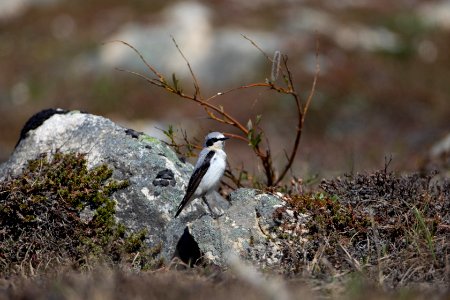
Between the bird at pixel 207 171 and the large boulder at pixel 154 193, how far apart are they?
0.75ft

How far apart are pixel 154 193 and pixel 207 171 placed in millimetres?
572

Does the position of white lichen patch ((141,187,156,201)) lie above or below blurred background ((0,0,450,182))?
below

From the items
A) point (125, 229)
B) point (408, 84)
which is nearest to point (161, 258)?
point (125, 229)

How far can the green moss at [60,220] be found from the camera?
21.6ft

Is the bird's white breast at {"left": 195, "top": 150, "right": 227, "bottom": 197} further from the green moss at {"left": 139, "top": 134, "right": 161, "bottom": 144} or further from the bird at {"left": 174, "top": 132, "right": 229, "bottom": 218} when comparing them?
the green moss at {"left": 139, "top": 134, "right": 161, "bottom": 144}

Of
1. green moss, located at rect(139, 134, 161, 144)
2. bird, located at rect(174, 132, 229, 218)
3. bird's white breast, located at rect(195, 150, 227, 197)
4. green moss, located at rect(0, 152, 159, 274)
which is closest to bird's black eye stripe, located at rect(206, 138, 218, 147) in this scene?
bird, located at rect(174, 132, 229, 218)

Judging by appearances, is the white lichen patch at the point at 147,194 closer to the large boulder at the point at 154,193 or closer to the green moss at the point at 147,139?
the large boulder at the point at 154,193

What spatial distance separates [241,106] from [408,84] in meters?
6.25

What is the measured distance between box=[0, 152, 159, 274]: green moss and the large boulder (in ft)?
0.51

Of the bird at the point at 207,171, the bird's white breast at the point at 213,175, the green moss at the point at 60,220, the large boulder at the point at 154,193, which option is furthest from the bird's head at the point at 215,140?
the green moss at the point at 60,220

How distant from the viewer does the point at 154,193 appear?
7.18m

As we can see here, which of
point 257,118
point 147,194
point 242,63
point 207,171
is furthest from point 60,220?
point 242,63

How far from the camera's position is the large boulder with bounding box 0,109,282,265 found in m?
6.63

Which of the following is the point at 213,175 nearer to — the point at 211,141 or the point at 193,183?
the point at 193,183
